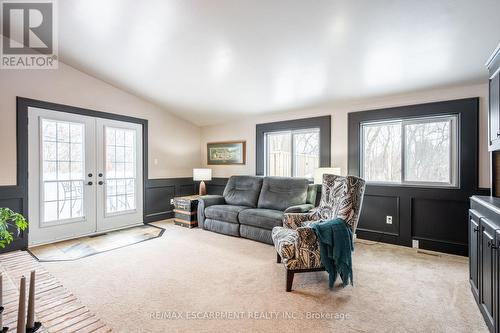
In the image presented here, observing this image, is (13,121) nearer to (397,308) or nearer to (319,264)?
(319,264)

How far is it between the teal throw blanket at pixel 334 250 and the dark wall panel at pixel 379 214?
1739 mm

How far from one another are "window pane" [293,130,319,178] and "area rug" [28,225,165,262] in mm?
2797

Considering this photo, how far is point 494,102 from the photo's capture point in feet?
7.07

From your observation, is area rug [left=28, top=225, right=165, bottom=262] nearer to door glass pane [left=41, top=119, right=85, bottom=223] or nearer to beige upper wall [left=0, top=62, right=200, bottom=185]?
door glass pane [left=41, top=119, right=85, bottom=223]

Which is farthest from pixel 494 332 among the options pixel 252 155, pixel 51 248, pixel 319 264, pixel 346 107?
pixel 51 248

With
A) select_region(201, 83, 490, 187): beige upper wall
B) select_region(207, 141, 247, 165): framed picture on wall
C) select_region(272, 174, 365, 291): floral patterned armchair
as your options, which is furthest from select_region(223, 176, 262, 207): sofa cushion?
select_region(272, 174, 365, 291): floral patterned armchair

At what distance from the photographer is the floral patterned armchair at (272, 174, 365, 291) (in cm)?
227

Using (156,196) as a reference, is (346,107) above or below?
above

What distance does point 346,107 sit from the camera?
3.97 meters

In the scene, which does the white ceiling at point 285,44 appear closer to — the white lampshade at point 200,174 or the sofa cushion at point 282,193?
the sofa cushion at point 282,193

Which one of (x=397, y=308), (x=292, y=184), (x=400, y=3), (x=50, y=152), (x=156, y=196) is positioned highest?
(x=400, y=3)

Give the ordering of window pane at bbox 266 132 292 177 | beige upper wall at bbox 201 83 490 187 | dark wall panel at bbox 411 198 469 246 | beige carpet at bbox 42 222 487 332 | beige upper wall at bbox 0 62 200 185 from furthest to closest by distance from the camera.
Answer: window pane at bbox 266 132 292 177 → beige upper wall at bbox 0 62 200 185 → dark wall panel at bbox 411 198 469 246 → beige upper wall at bbox 201 83 490 187 → beige carpet at bbox 42 222 487 332

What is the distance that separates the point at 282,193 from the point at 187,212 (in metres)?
1.85

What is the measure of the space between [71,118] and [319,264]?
4.24m
